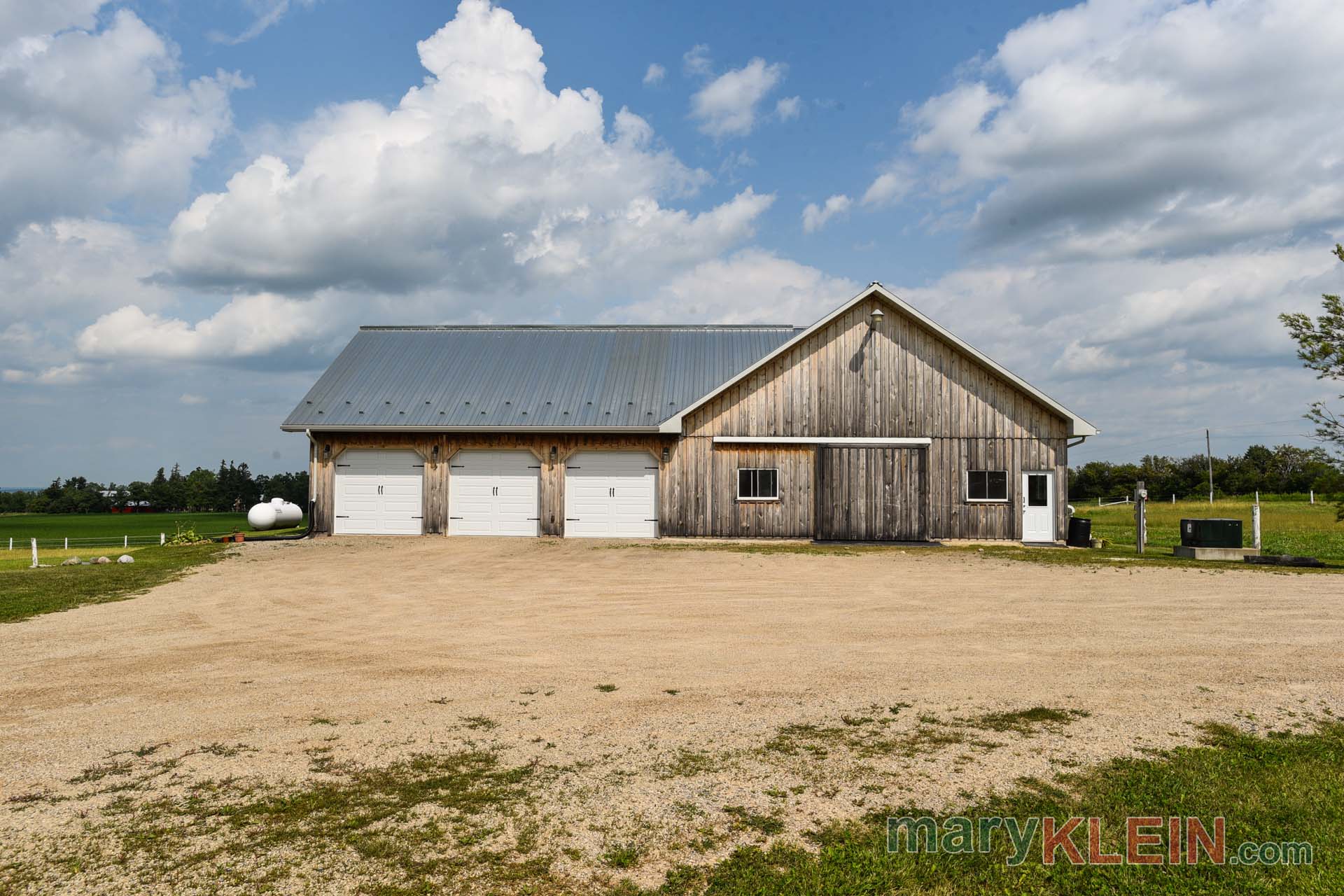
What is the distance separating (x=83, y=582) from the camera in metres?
13.9

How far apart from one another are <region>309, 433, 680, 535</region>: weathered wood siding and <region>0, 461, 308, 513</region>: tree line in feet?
117

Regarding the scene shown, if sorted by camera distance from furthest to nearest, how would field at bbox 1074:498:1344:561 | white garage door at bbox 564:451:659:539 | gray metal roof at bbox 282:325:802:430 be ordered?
gray metal roof at bbox 282:325:802:430 → white garage door at bbox 564:451:659:539 → field at bbox 1074:498:1344:561

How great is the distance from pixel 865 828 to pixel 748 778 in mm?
884

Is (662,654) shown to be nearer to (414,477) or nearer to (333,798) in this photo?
(333,798)

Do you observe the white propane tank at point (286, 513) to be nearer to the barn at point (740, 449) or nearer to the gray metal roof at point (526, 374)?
the barn at point (740, 449)

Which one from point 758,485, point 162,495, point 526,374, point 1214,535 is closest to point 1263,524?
point 1214,535

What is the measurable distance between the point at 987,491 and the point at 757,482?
6.66 m

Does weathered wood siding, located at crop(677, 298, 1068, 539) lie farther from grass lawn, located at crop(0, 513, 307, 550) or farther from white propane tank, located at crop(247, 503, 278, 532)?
grass lawn, located at crop(0, 513, 307, 550)

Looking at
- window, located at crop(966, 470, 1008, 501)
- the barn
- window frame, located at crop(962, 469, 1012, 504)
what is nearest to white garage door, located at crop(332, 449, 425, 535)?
the barn

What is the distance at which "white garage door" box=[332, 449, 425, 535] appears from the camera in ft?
76.1

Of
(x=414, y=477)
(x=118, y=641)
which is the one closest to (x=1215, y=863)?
(x=118, y=641)

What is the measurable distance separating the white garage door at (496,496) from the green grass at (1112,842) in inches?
766

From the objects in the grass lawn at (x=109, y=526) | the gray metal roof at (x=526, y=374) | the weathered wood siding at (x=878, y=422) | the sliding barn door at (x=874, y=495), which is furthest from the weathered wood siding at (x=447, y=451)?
the grass lawn at (x=109, y=526)

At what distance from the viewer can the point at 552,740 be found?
18.1 feet
